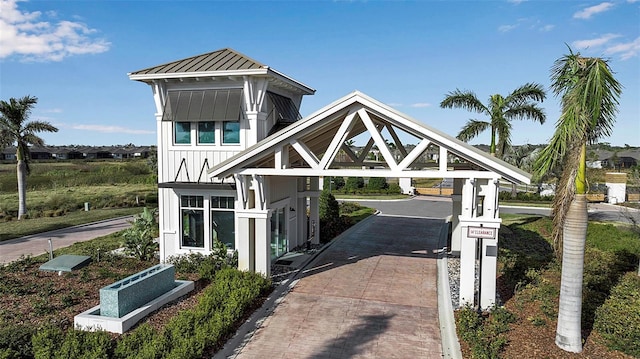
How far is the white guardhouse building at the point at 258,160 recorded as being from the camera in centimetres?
1045

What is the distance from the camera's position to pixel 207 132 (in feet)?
46.4

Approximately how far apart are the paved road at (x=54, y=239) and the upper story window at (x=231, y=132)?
21.2ft

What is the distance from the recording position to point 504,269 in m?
13.6

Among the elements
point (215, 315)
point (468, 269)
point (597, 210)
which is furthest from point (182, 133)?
point (597, 210)

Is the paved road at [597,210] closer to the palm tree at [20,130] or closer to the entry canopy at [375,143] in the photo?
the entry canopy at [375,143]

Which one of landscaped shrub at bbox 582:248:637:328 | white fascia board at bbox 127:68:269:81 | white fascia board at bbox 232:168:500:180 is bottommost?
landscaped shrub at bbox 582:248:637:328

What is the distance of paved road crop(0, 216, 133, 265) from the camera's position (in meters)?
17.3

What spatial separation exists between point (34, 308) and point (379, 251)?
11.4m

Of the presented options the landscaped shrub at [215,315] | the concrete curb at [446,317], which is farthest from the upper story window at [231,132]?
the concrete curb at [446,317]

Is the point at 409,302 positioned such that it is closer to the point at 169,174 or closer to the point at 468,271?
the point at 468,271

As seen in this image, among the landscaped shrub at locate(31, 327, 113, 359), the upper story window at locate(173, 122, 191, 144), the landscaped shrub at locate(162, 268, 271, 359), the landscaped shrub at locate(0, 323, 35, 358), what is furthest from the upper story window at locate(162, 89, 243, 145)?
the landscaped shrub at locate(0, 323, 35, 358)

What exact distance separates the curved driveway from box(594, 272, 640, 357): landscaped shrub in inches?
137

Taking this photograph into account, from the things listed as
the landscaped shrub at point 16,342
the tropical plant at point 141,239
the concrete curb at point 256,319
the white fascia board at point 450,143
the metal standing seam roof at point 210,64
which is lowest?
the concrete curb at point 256,319

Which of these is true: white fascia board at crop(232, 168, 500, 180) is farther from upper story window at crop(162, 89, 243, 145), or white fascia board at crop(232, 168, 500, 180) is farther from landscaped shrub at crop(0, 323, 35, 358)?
landscaped shrub at crop(0, 323, 35, 358)
